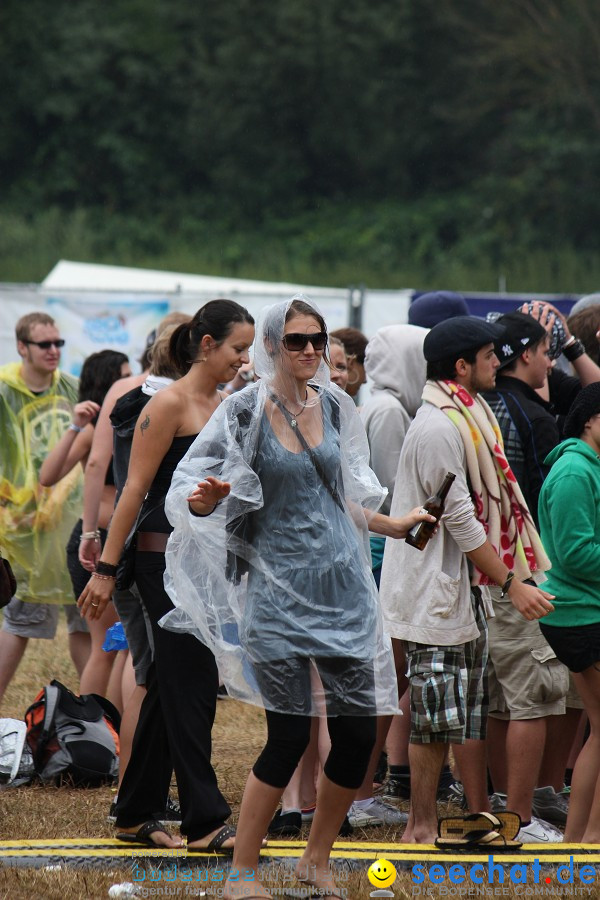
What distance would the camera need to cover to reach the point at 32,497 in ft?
21.1

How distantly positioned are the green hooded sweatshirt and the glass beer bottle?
1.20 ft

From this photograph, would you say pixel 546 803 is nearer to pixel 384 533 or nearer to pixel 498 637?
pixel 498 637

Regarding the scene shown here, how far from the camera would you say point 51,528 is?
6484 millimetres

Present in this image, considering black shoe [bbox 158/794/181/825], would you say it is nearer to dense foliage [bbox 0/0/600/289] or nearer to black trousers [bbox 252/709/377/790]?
black trousers [bbox 252/709/377/790]

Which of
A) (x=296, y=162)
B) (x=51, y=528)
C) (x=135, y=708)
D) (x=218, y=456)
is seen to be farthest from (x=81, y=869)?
(x=296, y=162)

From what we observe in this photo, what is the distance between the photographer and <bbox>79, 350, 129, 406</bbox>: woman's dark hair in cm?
609

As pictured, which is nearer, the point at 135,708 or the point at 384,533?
the point at 384,533

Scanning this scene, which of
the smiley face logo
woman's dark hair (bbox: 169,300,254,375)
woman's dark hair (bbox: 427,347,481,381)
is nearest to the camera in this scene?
the smiley face logo

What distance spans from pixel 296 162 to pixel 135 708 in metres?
30.7

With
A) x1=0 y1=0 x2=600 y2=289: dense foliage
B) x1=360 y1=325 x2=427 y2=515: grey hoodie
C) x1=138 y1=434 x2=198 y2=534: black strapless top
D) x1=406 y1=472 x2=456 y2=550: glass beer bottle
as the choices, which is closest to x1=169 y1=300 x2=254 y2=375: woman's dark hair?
x1=138 y1=434 x2=198 y2=534: black strapless top

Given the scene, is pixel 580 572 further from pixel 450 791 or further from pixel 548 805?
pixel 450 791

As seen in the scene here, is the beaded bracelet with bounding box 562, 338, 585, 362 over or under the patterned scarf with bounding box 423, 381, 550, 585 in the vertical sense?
over

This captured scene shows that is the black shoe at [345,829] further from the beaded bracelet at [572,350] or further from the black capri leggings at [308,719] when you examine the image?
the beaded bracelet at [572,350]

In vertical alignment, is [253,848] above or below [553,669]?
below
